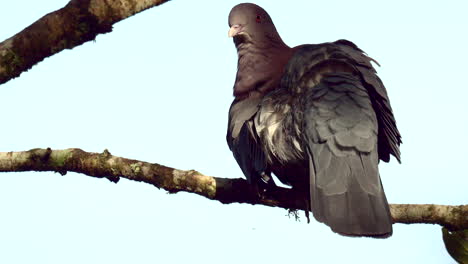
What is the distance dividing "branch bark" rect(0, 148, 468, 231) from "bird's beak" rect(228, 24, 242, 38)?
48.9 inches

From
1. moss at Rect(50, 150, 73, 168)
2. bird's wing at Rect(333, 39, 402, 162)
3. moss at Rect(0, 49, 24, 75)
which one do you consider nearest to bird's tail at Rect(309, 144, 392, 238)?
bird's wing at Rect(333, 39, 402, 162)

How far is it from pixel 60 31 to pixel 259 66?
1.84 meters

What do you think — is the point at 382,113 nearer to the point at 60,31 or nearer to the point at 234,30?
the point at 234,30

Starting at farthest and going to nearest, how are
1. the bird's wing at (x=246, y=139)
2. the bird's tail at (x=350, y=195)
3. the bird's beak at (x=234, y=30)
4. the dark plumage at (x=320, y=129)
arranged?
the bird's beak at (x=234, y=30), the bird's wing at (x=246, y=139), the dark plumage at (x=320, y=129), the bird's tail at (x=350, y=195)

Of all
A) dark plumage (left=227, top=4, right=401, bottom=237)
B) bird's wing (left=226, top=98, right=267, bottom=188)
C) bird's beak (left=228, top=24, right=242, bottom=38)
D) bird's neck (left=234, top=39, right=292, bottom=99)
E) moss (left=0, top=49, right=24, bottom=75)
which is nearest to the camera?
moss (left=0, top=49, right=24, bottom=75)

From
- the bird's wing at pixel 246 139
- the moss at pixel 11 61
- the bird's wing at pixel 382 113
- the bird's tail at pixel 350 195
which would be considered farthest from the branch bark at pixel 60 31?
the bird's wing at pixel 382 113

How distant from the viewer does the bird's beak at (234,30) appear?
3.96 metres

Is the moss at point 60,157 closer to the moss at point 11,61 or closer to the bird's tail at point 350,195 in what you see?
the moss at point 11,61

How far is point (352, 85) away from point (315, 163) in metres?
0.45

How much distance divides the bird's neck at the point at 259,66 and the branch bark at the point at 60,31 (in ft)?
5.23

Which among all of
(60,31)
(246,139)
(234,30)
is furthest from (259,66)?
(60,31)

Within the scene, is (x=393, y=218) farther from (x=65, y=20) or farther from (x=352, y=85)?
(x=65, y=20)

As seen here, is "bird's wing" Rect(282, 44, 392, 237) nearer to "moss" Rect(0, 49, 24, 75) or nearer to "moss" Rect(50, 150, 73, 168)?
"moss" Rect(50, 150, 73, 168)

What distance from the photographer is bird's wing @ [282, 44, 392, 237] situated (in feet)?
9.16
